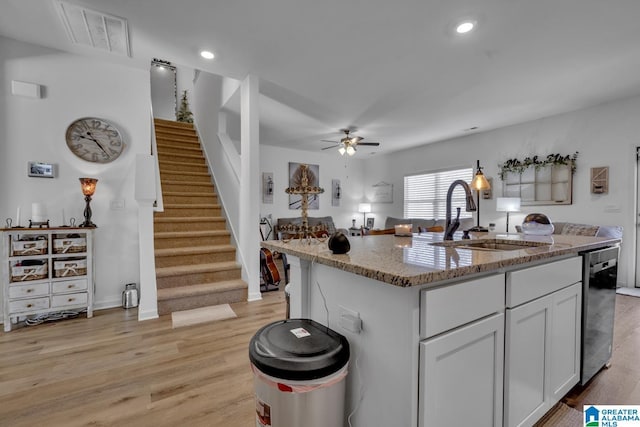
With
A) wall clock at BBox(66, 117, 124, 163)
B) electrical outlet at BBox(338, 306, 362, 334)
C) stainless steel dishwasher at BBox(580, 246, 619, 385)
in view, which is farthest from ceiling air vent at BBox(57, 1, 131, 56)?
stainless steel dishwasher at BBox(580, 246, 619, 385)

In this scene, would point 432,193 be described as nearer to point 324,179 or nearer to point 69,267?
point 324,179

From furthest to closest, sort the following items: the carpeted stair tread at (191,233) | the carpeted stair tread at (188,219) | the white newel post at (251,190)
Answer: the carpeted stair tread at (188,219)
the carpeted stair tread at (191,233)
the white newel post at (251,190)

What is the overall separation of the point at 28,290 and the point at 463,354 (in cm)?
354

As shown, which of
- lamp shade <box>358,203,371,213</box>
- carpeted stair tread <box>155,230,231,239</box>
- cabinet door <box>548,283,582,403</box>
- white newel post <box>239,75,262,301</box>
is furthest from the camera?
lamp shade <box>358,203,371,213</box>

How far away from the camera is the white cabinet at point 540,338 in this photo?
1.19 m

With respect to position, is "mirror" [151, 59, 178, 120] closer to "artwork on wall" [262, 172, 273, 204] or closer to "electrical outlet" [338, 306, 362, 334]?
"artwork on wall" [262, 172, 273, 204]

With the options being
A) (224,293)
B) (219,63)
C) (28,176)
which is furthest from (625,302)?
(28,176)

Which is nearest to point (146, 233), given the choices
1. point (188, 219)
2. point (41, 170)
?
point (188, 219)

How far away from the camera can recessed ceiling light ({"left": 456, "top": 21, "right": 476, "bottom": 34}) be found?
232cm

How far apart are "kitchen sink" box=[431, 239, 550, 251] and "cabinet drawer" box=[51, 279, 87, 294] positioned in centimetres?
324

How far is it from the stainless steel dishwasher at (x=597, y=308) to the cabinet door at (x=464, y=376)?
0.94 metres

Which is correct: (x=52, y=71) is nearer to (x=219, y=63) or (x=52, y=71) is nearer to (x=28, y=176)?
(x=28, y=176)

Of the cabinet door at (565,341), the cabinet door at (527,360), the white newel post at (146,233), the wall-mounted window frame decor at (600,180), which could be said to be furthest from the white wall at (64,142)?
the wall-mounted window frame decor at (600,180)

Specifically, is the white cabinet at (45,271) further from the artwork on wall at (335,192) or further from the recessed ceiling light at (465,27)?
the artwork on wall at (335,192)
